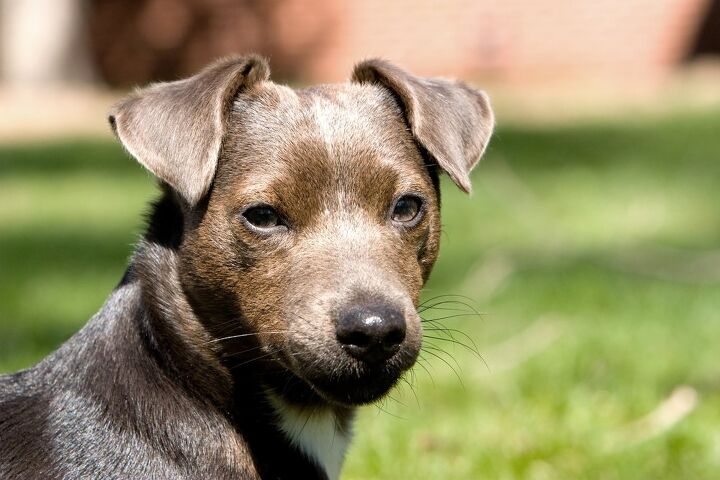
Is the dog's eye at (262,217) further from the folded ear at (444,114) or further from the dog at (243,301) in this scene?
the folded ear at (444,114)

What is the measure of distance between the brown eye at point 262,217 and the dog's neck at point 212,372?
0.30 m

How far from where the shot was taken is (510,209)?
1284cm

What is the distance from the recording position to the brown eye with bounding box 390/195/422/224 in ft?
15.9

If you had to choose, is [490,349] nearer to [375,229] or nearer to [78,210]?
[375,229]

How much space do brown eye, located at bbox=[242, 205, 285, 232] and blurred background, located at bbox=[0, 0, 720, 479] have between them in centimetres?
61

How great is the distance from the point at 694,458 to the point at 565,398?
38.0 inches

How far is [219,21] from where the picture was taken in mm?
24281

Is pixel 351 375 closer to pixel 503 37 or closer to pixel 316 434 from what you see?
pixel 316 434

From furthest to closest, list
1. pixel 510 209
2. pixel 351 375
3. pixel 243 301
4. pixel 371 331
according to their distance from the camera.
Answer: pixel 510 209 < pixel 243 301 < pixel 351 375 < pixel 371 331

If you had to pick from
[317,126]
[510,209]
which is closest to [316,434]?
[317,126]

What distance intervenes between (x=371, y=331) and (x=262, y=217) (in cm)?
73

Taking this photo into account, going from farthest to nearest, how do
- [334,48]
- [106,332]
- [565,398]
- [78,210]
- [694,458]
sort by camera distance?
[334,48] < [78,210] < [565,398] < [694,458] < [106,332]

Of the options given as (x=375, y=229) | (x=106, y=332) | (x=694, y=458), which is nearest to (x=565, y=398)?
(x=694, y=458)

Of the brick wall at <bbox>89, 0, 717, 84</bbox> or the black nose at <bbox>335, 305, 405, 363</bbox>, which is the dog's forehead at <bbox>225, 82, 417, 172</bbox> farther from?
the brick wall at <bbox>89, 0, 717, 84</bbox>
